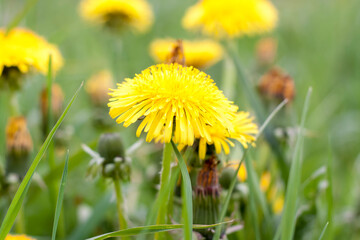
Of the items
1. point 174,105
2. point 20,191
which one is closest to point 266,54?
point 174,105

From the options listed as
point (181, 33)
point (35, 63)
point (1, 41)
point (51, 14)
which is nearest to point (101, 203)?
point (35, 63)

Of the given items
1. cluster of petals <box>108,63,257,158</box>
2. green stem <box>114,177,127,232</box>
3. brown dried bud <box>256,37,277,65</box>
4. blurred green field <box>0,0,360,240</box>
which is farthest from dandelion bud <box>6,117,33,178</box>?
brown dried bud <box>256,37,277,65</box>

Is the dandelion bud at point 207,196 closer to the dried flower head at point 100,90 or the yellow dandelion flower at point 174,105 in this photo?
the yellow dandelion flower at point 174,105

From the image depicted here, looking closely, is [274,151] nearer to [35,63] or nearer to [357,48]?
[35,63]

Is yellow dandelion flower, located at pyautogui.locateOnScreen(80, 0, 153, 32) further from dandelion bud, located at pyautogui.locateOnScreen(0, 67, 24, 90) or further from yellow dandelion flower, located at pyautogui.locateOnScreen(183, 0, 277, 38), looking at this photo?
dandelion bud, located at pyautogui.locateOnScreen(0, 67, 24, 90)

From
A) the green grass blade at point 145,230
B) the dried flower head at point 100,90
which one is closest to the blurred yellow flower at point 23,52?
the dried flower head at point 100,90

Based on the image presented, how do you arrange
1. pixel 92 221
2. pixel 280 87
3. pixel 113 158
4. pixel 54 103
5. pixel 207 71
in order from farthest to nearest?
pixel 207 71 < pixel 54 103 < pixel 280 87 < pixel 92 221 < pixel 113 158

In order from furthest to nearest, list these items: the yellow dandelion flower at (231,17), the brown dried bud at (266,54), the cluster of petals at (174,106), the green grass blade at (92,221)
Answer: the brown dried bud at (266,54), the yellow dandelion flower at (231,17), the green grass blade at (92,221), the cluster of petals at (174,106)

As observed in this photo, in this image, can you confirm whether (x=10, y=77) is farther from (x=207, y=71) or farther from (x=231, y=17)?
(x=207, y=71)
